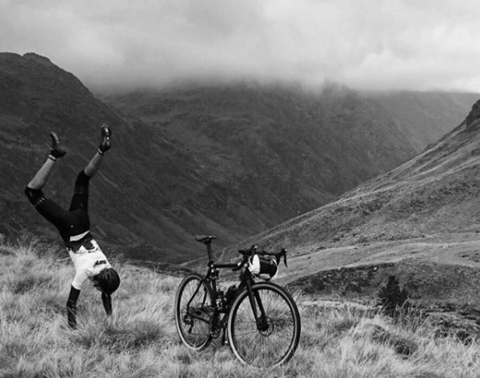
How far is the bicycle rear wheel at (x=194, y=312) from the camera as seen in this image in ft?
22.6

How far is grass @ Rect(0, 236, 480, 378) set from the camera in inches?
221

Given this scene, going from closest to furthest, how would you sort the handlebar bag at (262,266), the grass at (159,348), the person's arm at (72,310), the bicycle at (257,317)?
the grass at (159,348) < the bicycle at (257,317) < the handlebar bag at (262,266) < the person's arm at (72,310)

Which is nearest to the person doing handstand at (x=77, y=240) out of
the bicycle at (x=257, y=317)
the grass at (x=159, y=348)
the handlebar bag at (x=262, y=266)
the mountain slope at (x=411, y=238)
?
the grass at (x=159, y=348)

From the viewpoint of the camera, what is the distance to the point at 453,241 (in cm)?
3422

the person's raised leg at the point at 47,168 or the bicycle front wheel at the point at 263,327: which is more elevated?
the person's raised leg at the point at 47,168

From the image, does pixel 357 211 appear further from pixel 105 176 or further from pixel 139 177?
pixel 139 177

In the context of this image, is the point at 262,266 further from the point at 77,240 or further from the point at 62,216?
the point at 62,216

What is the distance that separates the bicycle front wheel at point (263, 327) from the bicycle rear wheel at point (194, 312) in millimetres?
603

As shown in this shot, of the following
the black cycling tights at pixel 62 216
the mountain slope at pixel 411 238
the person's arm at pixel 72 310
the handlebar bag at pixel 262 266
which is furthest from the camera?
the mountain slope at pixel 411 238

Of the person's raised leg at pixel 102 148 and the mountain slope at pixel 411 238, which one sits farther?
the mountain slope at pixel 411 238

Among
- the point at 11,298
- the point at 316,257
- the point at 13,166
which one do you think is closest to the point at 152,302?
the point at 11,298

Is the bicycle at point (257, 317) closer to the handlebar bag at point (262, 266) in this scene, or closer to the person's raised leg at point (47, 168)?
the handlebar bag at point (262, 266)

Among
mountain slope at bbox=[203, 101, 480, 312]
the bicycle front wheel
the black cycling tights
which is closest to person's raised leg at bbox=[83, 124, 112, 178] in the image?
the black cycling tights

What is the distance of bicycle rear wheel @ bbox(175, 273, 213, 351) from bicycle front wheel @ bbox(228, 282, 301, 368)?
603mm
